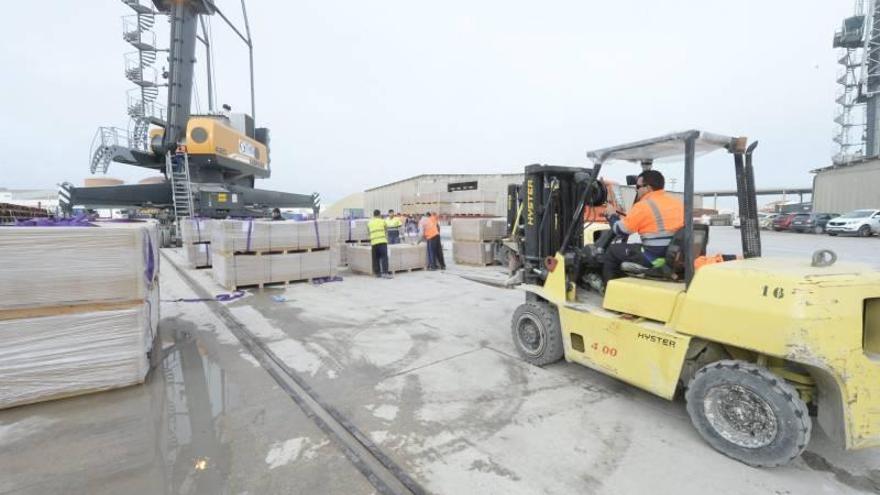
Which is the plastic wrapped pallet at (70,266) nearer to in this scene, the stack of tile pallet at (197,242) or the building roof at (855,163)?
the stack of tile pallet at (197,242)

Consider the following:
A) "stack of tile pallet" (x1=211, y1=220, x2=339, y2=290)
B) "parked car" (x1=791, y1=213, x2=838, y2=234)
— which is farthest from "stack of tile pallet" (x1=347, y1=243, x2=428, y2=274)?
"parked car" (x1=791, y1=213, x2=838, y2=234)

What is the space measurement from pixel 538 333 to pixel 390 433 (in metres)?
1.93

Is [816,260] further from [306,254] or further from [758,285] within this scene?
[306,254]

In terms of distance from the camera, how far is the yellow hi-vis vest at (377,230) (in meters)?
9.91

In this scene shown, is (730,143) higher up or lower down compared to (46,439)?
higher up

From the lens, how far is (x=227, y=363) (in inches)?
175

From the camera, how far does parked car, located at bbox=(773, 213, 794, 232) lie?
28.1 m

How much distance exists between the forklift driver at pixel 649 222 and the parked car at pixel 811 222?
3112 centimetres

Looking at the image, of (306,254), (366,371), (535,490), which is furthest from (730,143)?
(306,254)

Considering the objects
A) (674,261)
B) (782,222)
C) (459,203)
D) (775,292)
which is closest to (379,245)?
(674,261)

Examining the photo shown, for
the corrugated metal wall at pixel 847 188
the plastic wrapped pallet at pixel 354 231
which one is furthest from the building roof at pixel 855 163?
the plastic wrapped pallet at pixel 354 231

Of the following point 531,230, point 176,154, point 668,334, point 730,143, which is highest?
point 176,154

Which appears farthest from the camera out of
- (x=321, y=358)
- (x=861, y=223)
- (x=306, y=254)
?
(x=861, y=223)

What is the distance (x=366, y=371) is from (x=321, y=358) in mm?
683
